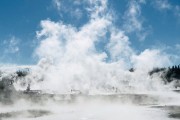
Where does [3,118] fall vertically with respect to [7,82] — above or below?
below

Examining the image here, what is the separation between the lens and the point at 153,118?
1983 inches

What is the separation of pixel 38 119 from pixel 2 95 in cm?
2726

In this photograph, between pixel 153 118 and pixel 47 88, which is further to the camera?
pixel 47 88

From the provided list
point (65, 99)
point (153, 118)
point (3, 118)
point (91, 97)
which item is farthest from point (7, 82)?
point (153, 118)

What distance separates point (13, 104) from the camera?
69500 mm

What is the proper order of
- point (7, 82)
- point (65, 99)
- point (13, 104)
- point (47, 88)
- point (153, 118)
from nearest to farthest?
point (153, 118), point (13, 104), point (7, 82), point (65, 99), point (47, 88)

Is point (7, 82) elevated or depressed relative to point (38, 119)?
elevated

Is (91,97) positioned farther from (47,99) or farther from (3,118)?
(3,118)

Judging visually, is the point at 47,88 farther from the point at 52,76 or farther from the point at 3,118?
the point at 3,118

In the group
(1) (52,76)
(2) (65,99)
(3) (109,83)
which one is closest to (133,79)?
(3) (109,83)

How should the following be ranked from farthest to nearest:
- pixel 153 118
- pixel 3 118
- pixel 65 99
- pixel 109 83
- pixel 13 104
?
pixel 109 83
pixel 65 99
pixel 13 104
pixel 153 118
pixel 3 118

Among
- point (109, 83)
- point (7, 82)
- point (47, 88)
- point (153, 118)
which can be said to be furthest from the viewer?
point (109, 83)

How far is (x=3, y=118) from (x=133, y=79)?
7374 cm

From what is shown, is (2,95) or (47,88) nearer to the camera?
(2,95)
